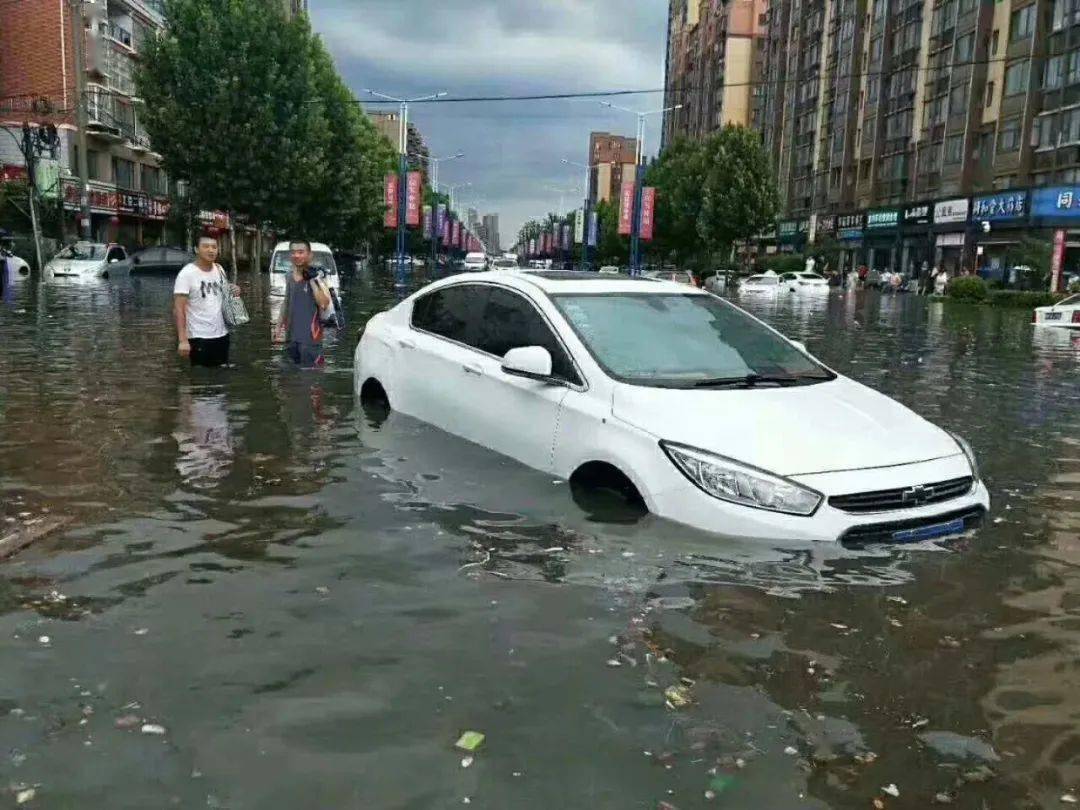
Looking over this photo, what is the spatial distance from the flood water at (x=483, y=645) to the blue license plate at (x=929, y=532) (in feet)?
0.34

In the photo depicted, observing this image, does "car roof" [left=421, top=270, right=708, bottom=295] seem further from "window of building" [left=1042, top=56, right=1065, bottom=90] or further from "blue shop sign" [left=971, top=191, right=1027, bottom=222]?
"window of building" [left=1042, top=56, right=1065, bottom=90]

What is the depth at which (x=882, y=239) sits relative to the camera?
6700 cm

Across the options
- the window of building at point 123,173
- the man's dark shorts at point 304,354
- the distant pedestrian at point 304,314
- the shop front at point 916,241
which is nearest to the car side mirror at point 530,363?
the distant pedestrian at point 304,314

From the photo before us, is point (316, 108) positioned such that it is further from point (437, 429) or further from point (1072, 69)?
point (437, 429)

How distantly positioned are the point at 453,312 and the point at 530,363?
1.78m

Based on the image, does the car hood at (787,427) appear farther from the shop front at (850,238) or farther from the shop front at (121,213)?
the shop front at (850,238)

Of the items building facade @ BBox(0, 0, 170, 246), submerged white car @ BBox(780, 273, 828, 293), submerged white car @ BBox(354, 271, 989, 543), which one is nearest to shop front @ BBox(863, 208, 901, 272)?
submerged white car @ BBox(780, 273, 828, 293)

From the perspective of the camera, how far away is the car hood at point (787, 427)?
4871 mm

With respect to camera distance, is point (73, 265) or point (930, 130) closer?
point (73, 265)

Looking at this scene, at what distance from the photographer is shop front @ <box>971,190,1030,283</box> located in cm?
4988

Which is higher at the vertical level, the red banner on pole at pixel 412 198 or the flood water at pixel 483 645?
the red banner on pole at pixel 412 198

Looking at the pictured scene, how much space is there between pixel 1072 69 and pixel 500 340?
50.6 metres

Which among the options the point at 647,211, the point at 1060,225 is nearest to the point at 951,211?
the point at 1060,225

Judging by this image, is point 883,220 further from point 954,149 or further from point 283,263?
point 283,263
